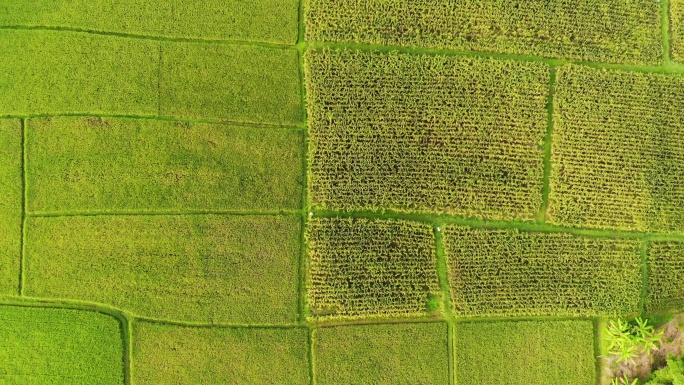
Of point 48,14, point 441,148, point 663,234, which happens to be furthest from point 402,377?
point 48,14

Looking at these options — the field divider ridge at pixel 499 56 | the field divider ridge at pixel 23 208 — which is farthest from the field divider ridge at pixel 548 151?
the field divider ridge at pixel 23 208

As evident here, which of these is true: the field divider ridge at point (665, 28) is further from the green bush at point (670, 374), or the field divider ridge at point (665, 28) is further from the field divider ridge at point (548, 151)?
the green bush at point (670, 374)

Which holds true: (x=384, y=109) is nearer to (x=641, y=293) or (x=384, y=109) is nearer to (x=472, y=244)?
(x=472, y=244)

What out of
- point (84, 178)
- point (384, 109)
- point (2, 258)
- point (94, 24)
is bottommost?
point (2, 258)

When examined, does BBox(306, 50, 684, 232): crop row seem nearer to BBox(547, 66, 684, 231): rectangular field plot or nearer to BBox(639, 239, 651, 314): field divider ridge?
BBox(547, 66, 684, 231): rectangular field plot

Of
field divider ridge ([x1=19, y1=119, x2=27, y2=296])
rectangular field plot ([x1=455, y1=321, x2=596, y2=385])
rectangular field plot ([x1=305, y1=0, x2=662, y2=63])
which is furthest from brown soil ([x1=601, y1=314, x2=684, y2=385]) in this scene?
field divider ridge ([x1=19, y1=119, x2=27, y2=296])

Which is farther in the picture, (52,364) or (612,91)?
(612,91)

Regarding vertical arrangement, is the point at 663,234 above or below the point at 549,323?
above
